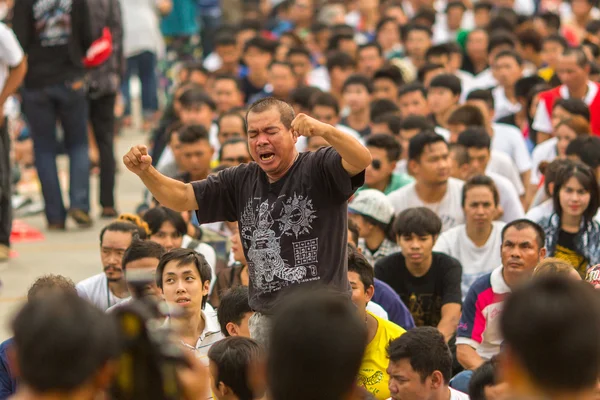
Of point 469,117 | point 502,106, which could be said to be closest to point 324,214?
point 469,117

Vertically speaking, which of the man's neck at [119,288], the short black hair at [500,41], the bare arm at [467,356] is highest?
the short black hair at [500,41]

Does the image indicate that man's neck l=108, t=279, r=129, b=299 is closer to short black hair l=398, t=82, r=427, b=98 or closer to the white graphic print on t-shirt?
the white graphic print on t-shirt

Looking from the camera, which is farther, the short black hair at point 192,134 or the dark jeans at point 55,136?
the dark jeans at point 55,136

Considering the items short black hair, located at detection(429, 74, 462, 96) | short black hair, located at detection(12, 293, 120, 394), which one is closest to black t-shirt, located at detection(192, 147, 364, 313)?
short black hair, located at detection(12, 293, 120, 394)

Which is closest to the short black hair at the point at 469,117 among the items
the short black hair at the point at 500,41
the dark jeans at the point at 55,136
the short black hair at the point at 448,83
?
the short black hair at the point at 448,83

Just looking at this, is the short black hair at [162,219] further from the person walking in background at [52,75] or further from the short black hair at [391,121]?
the short black hair at [391,121]

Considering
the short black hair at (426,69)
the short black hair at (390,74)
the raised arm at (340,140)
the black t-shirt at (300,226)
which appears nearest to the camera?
the raised arm at (340,140)

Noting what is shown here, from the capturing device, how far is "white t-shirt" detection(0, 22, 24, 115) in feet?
26.2

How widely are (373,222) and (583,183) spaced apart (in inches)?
56.6

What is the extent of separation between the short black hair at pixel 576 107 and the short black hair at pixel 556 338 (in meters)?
6.98

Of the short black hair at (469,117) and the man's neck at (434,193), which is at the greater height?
the short black hair at (469,117)

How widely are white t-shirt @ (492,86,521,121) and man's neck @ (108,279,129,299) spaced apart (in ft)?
19.9

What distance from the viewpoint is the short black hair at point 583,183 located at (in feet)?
23.2

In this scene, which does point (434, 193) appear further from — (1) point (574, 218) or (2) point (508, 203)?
(1) point (574, 218)
